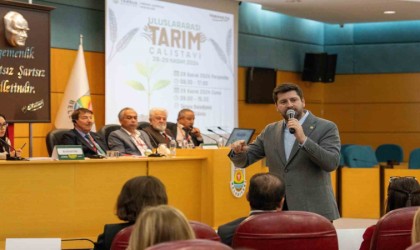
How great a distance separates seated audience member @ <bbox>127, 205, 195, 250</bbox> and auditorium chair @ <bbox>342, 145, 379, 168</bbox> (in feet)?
30.7

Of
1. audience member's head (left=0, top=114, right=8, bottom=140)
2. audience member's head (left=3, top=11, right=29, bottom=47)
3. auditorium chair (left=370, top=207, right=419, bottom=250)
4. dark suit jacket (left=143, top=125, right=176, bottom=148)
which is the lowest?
auditorium chair (left=370, top=207, right=419, bottom=250)

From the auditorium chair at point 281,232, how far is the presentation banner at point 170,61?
6.99 meters

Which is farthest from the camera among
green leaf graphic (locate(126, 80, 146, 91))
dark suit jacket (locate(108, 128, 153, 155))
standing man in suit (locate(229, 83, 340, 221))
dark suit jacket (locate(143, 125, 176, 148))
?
green leaf graphic (locate(126, 80, 146, 91))

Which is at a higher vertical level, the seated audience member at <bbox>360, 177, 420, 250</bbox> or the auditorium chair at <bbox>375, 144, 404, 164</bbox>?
the seated audience member at <bbox>360, 177, 420, 250</bbox>

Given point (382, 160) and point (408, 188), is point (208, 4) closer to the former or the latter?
point (382, 160)

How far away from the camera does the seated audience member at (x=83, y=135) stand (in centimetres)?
771

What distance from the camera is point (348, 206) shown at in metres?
11.3

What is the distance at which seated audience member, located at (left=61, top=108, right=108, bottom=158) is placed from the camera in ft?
25.3

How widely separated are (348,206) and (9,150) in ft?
17.5

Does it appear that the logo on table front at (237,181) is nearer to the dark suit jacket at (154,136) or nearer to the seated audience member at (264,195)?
the dark suit jacket at (154,136)

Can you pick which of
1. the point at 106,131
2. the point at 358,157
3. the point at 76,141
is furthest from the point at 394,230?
the point at 358,157

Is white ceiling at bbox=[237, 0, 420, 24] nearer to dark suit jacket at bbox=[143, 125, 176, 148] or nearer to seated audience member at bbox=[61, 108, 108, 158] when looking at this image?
dark suit jacket at bbox=[143, 125, 176, 148]


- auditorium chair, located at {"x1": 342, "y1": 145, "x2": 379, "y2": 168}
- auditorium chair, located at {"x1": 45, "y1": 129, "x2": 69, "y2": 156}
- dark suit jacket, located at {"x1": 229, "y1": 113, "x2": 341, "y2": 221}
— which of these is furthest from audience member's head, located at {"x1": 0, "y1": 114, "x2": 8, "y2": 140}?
auditorium chair, located at {"x1": 342, "y1": 145, "x2": 379, "y2": 168}

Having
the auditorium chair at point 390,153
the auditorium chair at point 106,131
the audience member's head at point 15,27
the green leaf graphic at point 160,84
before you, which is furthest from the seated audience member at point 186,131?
the auditorium chair at point 390,153
